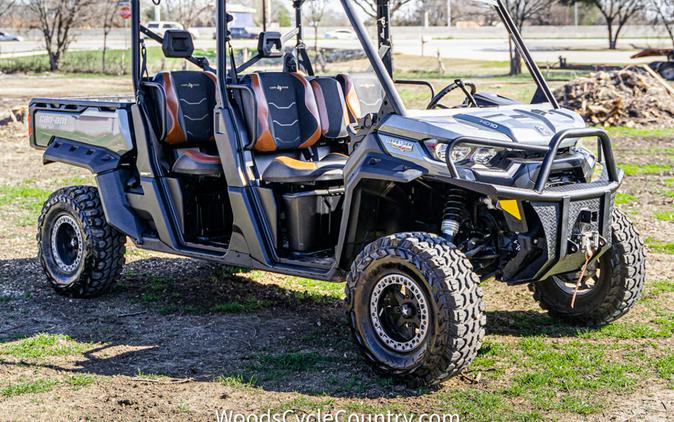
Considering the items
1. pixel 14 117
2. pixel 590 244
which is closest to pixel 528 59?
pixel 590 244

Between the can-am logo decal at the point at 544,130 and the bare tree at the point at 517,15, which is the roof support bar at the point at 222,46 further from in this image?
the bare tree at the point at 517,15

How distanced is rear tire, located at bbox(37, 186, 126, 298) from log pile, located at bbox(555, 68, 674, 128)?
1405 cm

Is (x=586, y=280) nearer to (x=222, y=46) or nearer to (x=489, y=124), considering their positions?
(x=489, y=124)

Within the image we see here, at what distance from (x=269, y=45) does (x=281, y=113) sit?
640mm

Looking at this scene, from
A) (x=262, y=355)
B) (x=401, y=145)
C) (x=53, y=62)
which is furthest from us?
(x=53, y=62)

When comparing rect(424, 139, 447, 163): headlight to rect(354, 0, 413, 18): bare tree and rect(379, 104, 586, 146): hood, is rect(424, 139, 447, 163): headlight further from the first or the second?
rect(354, 0, 413, 18): bare tree

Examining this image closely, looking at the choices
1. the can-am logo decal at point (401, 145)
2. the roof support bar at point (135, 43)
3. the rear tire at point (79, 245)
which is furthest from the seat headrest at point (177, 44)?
the can-am logo decal at point (401, 145)

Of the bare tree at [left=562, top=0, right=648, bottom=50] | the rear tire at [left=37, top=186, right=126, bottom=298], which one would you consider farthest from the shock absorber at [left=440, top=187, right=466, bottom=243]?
the bare tree at [left=562, top=0, right=648, bottom=50]

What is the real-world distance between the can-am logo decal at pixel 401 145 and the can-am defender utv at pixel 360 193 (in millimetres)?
15

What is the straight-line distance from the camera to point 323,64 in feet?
93.4

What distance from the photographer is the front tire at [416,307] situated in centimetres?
546

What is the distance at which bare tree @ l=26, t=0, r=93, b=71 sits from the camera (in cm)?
3862

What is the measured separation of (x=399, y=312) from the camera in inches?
229

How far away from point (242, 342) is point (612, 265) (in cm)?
248
